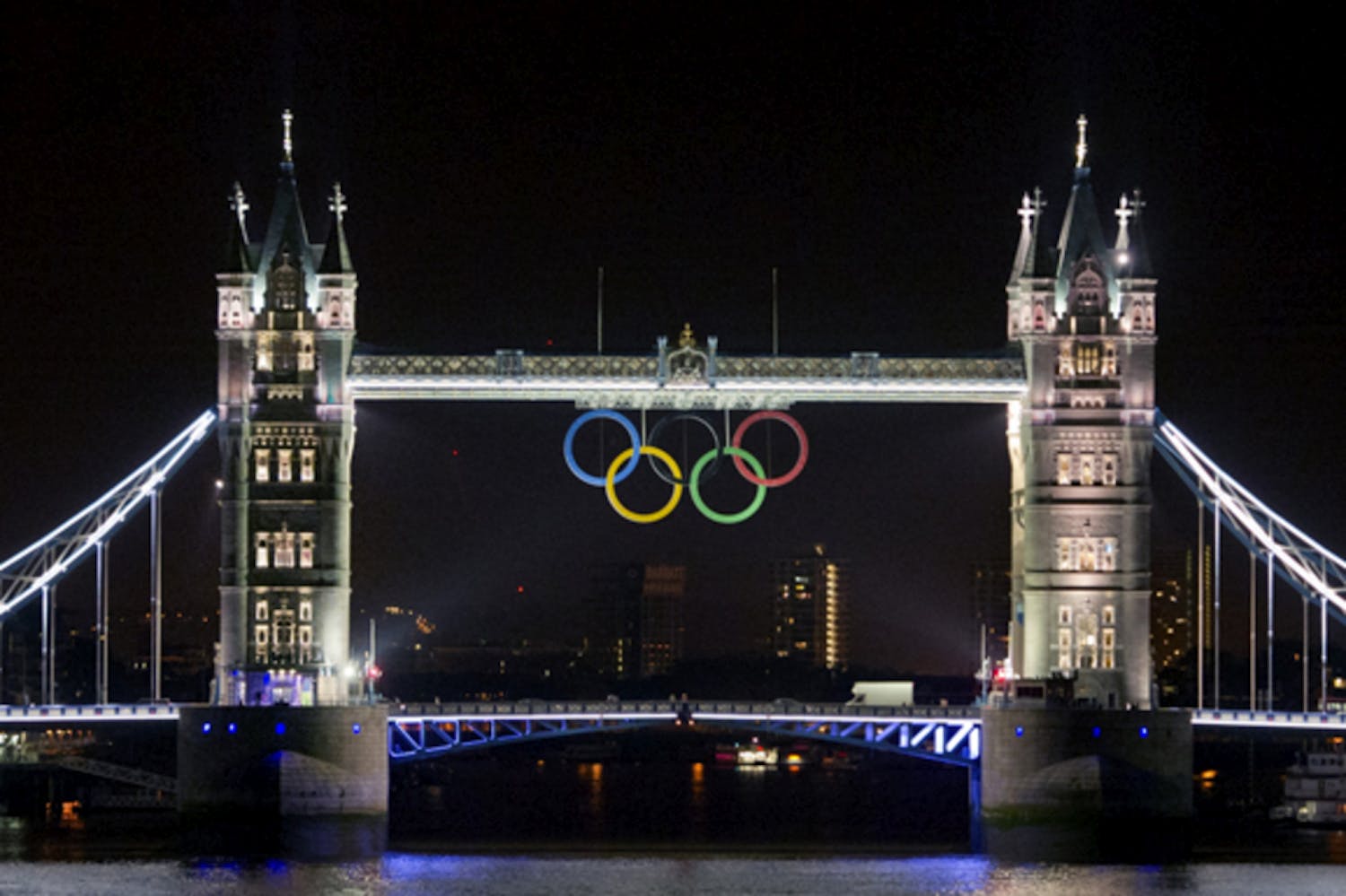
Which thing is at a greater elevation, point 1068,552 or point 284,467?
point 284,467

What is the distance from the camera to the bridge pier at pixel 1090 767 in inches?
4190

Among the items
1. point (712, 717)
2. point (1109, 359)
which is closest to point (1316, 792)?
point (1109, 359)

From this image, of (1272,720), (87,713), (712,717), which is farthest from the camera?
(712,717)

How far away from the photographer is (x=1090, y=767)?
107 m

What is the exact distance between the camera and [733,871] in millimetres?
98688

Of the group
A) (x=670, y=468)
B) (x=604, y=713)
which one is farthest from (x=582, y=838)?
(x=670, y=468)

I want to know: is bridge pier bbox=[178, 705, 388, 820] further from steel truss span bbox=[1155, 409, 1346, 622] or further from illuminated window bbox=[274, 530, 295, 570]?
steel truss span bbox=[1155, 409, 1346, 622]

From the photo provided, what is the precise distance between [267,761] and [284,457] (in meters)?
10.7

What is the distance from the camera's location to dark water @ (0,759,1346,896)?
93500 millimetres

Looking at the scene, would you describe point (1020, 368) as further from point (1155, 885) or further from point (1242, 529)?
point (1155, 885)

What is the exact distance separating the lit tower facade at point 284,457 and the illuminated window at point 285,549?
0.10ft

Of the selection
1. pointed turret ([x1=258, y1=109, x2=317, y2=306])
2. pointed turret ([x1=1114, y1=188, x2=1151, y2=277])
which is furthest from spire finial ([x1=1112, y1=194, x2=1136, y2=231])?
pointed turret ([x1=258, y1=109, x2=317, y2=306])

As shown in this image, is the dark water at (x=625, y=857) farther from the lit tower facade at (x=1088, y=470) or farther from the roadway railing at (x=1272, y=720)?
the lit tower facade at (x=1088, y=470)

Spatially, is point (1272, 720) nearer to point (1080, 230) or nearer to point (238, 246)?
point (1080, 230)
